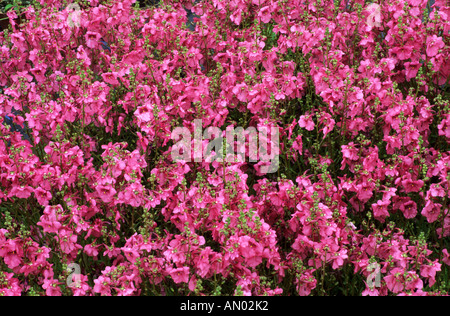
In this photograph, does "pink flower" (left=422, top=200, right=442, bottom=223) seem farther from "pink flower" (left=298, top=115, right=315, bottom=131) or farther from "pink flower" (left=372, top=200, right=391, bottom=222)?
"pink flower" (left=298, top=115, right=315, bottom=131)

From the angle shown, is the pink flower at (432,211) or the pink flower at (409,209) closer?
the pink flower at (432,211)

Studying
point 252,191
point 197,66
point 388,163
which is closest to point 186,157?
point 252,191

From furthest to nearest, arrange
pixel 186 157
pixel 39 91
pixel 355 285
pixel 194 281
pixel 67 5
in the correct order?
pixel 67 5 < pixel 39 91 < pixel 186 157 < pixel 355 285 < pixel 194 281

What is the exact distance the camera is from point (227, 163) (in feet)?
12.0

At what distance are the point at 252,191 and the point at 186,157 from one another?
59cm

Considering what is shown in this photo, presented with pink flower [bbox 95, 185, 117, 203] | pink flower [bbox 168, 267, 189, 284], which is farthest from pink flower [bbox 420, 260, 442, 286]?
pink flower [bbox 95, 185, 117, 203]

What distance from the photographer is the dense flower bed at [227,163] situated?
10.5 feet

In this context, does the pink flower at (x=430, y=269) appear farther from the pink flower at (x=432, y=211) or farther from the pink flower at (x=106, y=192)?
the pink flower at (x=106, y=192)

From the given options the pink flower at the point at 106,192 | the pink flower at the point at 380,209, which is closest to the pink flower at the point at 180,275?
the pink flower at the point at 106,192

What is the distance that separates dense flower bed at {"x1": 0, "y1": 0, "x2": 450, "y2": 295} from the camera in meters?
3.19

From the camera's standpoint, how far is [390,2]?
433 centimetres

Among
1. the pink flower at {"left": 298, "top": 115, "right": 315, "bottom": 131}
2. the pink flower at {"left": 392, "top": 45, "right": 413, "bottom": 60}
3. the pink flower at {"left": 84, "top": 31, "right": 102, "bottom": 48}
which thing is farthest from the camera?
the pink flower at {"left": 84, "top": 31, "right": 102, "bottom": 48}

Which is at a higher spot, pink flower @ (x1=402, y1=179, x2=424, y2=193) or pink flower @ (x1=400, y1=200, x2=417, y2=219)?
pink flower @ (x1=402, y1=179, x2=424, y2=193)

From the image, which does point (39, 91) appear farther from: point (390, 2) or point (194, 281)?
point (390, 2)
